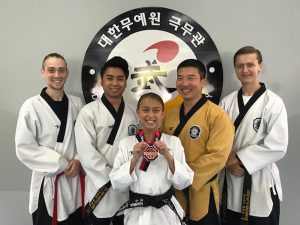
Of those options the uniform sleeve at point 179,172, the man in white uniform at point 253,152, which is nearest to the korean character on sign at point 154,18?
the man in white uniform at point 253,152

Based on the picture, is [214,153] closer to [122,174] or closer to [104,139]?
[122,174]

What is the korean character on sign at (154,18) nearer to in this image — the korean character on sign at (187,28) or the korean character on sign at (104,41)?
Answer: the korean character on sign at (187,28)

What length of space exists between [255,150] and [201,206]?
1.88 ft

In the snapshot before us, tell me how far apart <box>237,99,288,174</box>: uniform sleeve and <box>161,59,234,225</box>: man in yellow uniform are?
227 millimetres

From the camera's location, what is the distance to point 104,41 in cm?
271

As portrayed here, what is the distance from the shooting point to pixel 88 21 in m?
2.74

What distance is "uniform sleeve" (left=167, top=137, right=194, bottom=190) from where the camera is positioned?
1821mm

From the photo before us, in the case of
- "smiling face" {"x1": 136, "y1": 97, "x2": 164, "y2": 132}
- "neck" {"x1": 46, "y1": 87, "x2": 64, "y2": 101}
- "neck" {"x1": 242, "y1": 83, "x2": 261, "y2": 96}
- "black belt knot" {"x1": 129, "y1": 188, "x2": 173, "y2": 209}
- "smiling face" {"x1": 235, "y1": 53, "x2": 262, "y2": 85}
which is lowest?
"black belt knot" {"x1": 129, "y1": 188, "x2": 173, "y2": 209}

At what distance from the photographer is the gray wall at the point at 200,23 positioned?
2.71 meters

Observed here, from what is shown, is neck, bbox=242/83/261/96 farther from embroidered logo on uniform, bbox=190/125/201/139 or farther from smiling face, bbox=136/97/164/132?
smiling face, bbox=136/97/164/132

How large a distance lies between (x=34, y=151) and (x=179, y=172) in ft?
3.70

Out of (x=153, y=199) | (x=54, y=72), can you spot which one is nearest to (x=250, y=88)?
(x=153, y=199)

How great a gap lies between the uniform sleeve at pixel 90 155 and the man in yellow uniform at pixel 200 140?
52 cm

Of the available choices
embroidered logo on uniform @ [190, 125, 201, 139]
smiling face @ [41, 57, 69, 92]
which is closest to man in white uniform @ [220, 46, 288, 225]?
embroidered logo on uniform @ [190, 125, 201, 139]
